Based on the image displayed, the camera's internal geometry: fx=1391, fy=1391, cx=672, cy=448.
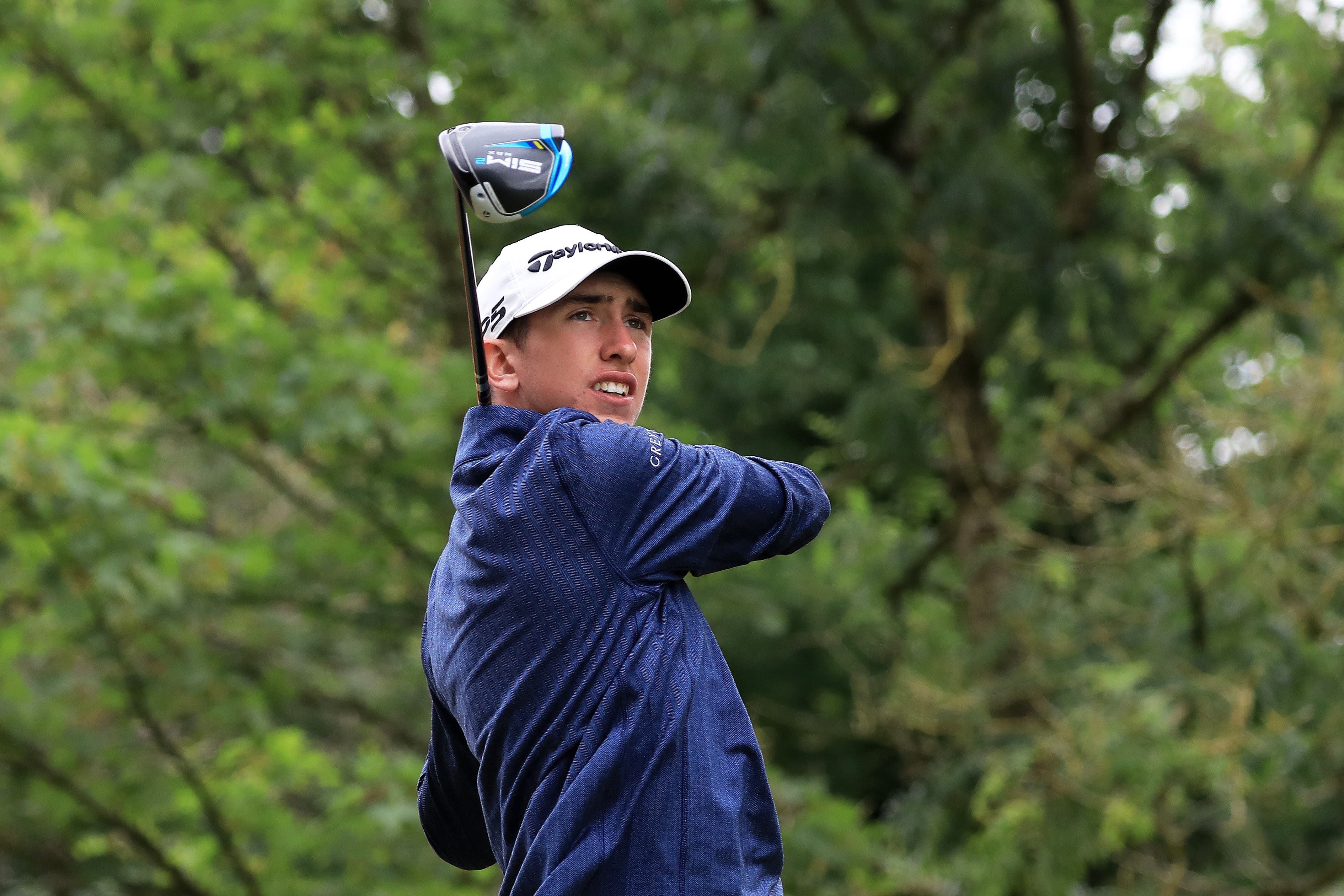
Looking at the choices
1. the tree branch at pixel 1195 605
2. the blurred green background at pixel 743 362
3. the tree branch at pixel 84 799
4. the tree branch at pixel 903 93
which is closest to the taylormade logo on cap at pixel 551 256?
the blurred green background at pixel 743 362

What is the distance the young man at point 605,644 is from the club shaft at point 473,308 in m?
0.04

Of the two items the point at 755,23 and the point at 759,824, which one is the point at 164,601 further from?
the point at 759,824

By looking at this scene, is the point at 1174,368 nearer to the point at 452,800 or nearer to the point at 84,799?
the point at 84,799

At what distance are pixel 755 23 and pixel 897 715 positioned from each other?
4068 millimetres

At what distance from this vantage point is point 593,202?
26.8 feet

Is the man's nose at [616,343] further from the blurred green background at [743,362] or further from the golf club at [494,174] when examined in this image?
the blurred green background at [743,362]

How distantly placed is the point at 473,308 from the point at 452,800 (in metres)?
0.80

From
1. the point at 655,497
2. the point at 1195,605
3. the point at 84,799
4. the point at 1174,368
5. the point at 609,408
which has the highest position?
the point at 1174,368

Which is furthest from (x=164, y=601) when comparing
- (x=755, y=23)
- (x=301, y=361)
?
(x=755, y=23)

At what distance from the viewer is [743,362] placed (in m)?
9.77

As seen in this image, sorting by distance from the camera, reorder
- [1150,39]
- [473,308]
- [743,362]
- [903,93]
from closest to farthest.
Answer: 1. [473,308]
2. [903,93]
3. [1150,39]
4. [743,362]

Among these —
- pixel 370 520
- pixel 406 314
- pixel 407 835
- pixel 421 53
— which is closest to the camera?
pixel 407 835

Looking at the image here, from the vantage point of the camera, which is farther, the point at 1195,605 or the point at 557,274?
the point at 1195,605

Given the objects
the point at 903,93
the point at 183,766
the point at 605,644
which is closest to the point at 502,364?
the point at 605,644
